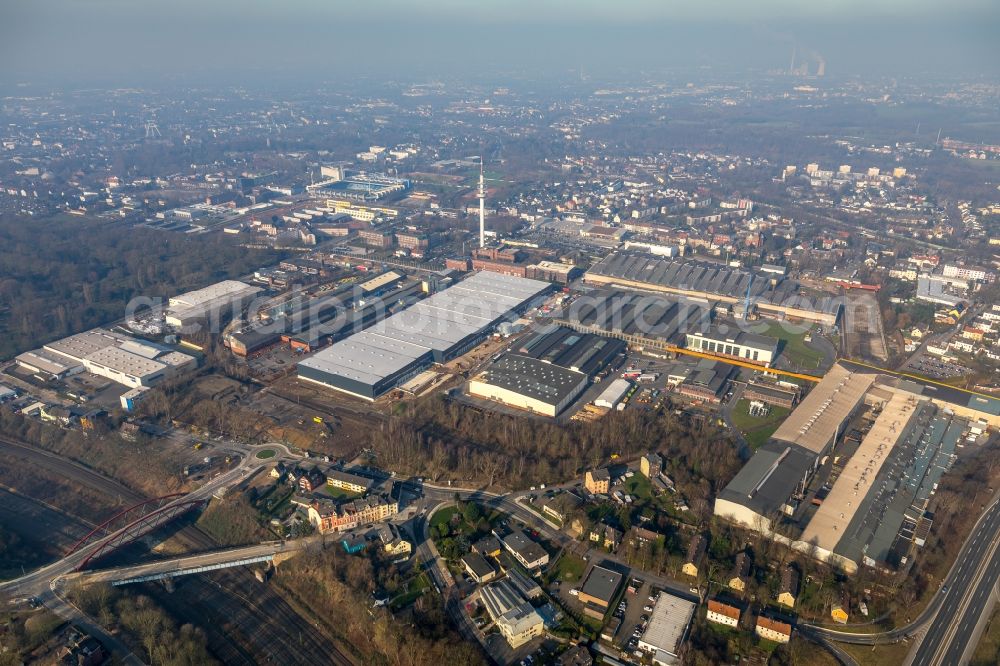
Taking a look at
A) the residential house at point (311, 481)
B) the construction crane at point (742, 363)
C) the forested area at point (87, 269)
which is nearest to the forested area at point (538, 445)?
the residential house at point (311, 481)

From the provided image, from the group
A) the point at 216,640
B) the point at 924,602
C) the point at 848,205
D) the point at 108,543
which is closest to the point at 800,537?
the point at 924,602

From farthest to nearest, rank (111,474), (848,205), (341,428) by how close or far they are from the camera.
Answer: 1. (848,205)
2. (341,428)
3. (111,474)

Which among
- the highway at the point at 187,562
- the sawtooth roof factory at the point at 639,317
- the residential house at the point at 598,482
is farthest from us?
the sawtooth roof factory at the point at 639,317

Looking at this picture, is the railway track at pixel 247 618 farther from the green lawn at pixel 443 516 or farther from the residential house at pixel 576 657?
the residential house at pixel 576 657

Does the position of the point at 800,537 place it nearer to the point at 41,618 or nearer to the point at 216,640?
the point at 216,640

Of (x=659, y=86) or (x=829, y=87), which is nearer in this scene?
(x=829, y=87)
